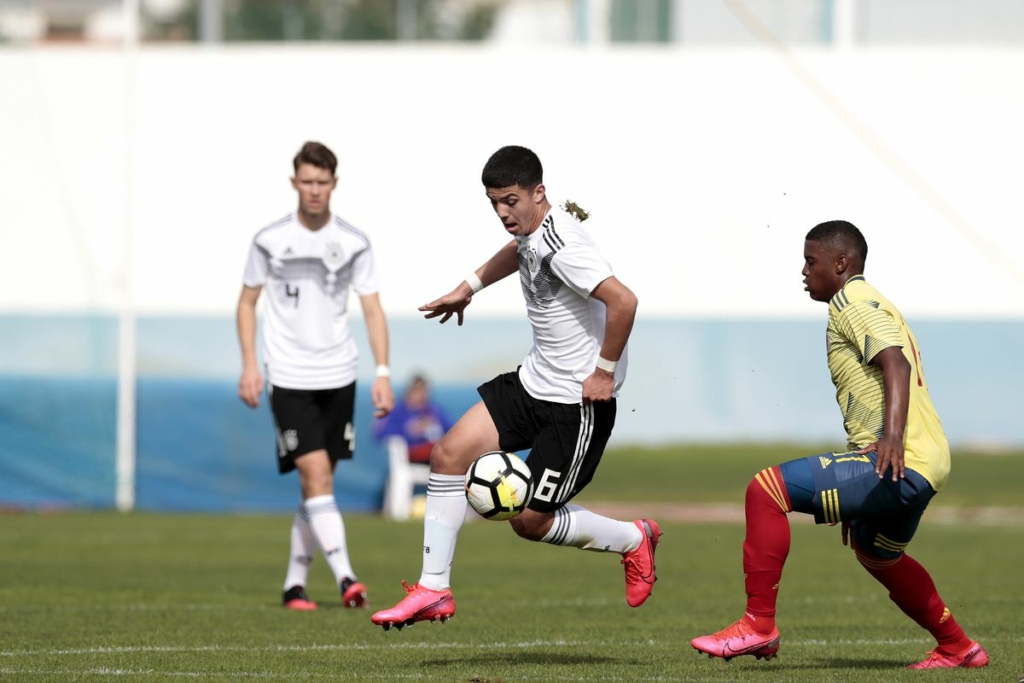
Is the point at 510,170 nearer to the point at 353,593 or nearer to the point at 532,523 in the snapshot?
the point at 532,523

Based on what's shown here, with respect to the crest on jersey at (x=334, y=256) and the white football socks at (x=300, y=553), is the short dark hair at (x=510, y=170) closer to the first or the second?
the crest on jersey at (x=334, y=256)

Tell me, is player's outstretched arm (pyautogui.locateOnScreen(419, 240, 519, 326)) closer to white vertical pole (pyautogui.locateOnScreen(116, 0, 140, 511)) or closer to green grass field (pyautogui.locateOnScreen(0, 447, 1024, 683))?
green grass field (pyautogui.locateOnScreen(0, 447, 1024, 683))

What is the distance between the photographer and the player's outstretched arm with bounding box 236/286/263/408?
1013 cm

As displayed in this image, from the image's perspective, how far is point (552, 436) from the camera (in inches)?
290

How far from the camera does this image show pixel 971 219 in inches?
1201

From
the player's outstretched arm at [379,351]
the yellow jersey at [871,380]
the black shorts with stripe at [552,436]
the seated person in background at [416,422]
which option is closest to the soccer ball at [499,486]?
the black shorts with stripe at [552,436]

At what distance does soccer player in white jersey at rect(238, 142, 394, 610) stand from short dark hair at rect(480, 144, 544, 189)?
2949 mm

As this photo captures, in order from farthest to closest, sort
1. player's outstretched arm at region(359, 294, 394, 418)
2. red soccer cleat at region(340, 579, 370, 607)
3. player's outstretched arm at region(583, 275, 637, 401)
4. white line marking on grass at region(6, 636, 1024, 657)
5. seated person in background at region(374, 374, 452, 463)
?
seated person in background at region(374, 374, 452, 463)
player's outstretched arm at region(359, 294, 394, 418)
red soccer cleat at region(340, 579, 370, 607)
white line marking on grass at region(6, 636, 1024, 657)
player's outstretched arm at region(583, 275, 637, 401)

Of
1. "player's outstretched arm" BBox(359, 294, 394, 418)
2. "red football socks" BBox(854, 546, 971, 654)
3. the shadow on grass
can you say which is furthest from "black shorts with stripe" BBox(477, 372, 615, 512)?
"player's outstretched arm" BBox(359, 294, 394, 418)

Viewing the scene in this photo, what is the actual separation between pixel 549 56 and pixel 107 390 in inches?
520

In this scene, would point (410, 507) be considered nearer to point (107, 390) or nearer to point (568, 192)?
point (107, 390)

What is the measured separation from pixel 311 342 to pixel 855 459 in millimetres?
4301

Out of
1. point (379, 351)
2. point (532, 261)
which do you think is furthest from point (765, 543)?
point (379, 351)

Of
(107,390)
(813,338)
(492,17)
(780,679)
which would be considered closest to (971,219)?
(813,338)
